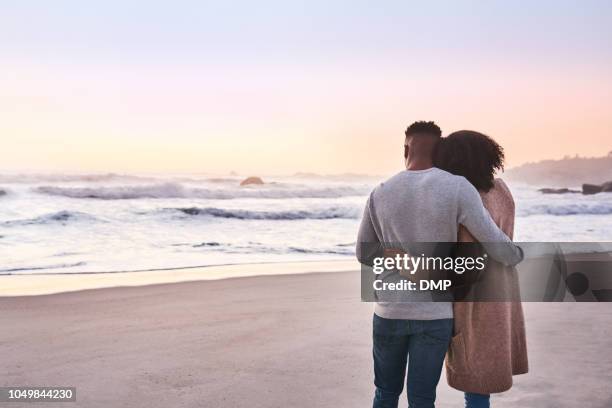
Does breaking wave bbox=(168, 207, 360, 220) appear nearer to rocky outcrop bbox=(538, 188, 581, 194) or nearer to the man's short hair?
rocky outcrop bbox=(538, 188, 581, 194)

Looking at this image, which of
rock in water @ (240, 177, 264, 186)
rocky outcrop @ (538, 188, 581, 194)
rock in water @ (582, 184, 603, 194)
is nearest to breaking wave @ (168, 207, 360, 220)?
rock in water @ (240, 177, 264, 186)

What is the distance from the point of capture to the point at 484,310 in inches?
103

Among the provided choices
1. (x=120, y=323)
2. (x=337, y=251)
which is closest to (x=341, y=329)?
(x=120, y=323)

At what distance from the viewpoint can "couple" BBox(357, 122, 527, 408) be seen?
243 cm

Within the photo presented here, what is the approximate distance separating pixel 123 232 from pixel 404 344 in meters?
17.0

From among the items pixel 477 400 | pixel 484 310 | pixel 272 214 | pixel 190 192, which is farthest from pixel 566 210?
pixel 484 310

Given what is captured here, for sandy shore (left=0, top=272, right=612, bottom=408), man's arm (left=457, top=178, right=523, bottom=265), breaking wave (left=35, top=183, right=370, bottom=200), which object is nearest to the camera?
man's arm (left=457, top=178, right=523, bottom=265)

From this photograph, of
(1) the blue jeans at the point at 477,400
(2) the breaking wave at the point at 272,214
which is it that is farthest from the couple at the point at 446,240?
(2) the breaking wave at the point at 272,214

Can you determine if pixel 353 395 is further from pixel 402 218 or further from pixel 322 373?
pixel 402 218

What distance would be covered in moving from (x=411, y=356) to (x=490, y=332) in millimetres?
337

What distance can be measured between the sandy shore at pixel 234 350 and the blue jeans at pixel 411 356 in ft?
4.48

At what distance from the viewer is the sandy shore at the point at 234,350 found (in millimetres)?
4137

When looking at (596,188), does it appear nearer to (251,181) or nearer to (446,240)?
(251,181)

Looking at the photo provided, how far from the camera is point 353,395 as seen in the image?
414cm
